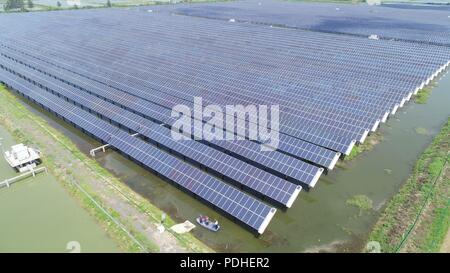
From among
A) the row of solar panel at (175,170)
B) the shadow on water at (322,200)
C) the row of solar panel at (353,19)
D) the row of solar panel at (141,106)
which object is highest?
the row of solar panel at (353,19)

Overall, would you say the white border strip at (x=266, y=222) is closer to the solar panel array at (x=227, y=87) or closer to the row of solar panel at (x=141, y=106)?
the solar panel array at (x=227, y=87)

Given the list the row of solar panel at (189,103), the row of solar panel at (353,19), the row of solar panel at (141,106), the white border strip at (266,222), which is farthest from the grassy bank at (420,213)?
the row of solar panel at (353,19)

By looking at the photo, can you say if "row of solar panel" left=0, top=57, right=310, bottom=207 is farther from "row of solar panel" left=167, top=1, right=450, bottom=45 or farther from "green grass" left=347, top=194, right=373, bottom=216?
"row of solar panel" left=167, top=1, right=450, bottom=45

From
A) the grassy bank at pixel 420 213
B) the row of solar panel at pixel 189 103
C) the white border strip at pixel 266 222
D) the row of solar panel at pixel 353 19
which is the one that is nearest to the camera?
the grassy bank at pixel 420 213

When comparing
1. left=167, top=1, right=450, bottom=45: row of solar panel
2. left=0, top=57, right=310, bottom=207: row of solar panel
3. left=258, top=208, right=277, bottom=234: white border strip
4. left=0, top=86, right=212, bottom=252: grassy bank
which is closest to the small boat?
left=0, top=86, right=212, bottom=252: grassy bank

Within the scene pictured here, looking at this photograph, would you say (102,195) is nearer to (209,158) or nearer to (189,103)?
(209,158)

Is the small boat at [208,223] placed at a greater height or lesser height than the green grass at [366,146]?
lesser
